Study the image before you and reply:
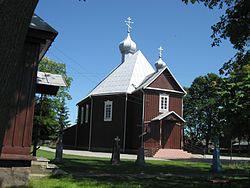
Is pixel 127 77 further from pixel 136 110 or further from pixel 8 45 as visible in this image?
pixel 8 45

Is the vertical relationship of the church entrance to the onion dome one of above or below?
below

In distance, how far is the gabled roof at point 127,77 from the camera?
3684 cm

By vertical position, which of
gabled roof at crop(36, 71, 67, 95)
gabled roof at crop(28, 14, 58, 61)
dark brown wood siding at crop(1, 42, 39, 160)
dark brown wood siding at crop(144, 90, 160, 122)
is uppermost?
dark brown wood siding at crop(144, 90, 160, 122)

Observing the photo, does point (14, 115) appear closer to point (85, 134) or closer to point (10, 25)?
point (10, 25)

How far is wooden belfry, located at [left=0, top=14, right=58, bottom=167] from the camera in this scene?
940 centimetres

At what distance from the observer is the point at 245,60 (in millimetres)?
16000

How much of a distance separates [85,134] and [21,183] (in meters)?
31.5

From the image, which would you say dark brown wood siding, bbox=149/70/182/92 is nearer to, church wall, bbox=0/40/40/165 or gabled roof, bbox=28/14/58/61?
gabled roof, bbox=28/14/58/61

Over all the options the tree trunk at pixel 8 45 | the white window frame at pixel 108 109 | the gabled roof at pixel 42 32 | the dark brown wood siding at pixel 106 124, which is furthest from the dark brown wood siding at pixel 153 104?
the tree trunk at pixel 8 45

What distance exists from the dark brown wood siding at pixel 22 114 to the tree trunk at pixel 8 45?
21.1ft

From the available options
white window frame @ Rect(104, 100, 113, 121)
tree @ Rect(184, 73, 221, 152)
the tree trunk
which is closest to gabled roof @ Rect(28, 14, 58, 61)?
the tree trunk

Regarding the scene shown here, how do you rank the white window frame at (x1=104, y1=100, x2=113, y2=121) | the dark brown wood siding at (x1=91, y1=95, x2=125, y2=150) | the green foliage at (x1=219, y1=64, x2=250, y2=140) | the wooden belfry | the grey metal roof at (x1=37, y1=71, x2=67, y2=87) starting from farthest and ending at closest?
the white window frame at (x1=104, y1=100, x2=113, y2=121) → the dark brown wood siding at (x1=91, y1=95, x2=125, y2=150) → the grey metal roof at (x1=37, y1=71, x2=67, y2=87) → the green foliage at (x1=219, y1=64, x2=250, y2=140) → the wooden belfry

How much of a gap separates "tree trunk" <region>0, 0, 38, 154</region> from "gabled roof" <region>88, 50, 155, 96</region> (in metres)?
32.4

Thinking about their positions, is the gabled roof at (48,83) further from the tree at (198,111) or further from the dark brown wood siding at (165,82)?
the tree at (198,111)
